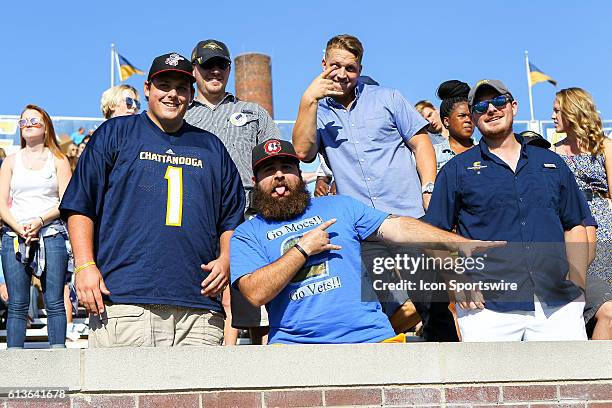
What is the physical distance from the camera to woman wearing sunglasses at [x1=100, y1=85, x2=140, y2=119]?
654cm

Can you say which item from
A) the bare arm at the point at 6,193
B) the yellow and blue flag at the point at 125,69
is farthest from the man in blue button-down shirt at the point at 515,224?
the yellow and blue flag at the point at 125,69

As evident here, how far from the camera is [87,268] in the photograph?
12.8ft

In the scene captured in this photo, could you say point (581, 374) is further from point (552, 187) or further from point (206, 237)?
point (206, 237)

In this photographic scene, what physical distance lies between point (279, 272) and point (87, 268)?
2.96ft

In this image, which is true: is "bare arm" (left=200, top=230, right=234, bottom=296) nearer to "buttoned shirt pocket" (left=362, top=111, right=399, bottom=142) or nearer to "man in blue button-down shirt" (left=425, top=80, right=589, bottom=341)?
"man in blue button-down shirt" (left=425, top=80, right=589, bottom=341)

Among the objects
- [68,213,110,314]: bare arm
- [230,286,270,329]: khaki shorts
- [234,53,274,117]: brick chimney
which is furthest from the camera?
[234,53,274,117]: brick chimney

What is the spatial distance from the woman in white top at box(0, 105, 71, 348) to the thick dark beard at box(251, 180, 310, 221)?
6.03ft

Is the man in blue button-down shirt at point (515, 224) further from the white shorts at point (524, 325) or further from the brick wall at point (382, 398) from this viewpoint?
the brick wall at point (382, 398)

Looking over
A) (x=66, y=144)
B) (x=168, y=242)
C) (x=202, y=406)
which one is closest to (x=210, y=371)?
(x=202, y=406)

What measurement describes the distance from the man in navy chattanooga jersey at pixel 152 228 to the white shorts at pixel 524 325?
1.27m

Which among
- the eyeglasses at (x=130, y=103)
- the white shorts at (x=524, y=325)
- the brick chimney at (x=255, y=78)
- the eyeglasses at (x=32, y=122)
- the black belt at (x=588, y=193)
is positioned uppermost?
the brick chimney at (x=255, y=78)

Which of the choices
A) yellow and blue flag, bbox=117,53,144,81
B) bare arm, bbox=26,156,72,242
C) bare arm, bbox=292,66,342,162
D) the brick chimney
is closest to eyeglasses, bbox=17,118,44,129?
bare arm, bbox=26,156,72,242

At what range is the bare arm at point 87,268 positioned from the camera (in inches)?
153

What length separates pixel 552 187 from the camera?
14.0 feet
